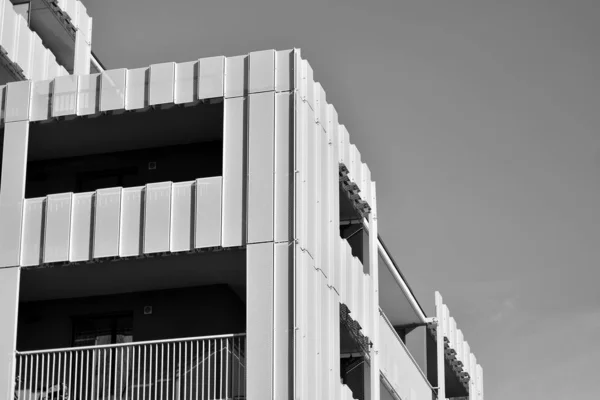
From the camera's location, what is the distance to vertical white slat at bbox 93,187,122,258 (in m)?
31.9

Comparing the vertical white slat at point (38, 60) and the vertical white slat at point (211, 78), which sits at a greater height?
the vertical white slat at point (38, 60)

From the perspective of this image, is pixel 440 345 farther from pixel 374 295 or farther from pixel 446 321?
pixel 374 295

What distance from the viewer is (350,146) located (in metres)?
36.3

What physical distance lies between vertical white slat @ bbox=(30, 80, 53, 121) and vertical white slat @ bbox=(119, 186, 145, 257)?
2.84m

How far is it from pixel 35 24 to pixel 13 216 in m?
11.5

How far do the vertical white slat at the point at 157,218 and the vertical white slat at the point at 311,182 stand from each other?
3.08 meters

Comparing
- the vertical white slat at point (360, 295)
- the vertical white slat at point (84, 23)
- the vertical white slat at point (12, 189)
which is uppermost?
the vertical white slat at point (84, 23)

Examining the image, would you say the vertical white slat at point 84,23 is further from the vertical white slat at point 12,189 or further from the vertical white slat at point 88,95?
the vertical white slat at point 12,189

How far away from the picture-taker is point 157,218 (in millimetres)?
31891

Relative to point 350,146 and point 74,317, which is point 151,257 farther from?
point 350,146

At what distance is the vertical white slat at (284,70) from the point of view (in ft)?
105

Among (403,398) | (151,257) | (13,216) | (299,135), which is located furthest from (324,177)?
(403,398)

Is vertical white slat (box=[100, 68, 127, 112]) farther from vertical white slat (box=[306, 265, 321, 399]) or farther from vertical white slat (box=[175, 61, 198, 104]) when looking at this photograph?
vertical white slat (box=[306, 265, 321, 399])

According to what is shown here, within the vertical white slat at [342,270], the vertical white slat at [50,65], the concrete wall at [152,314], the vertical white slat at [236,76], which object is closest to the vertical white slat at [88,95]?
the vertical white slat at [236,76]
